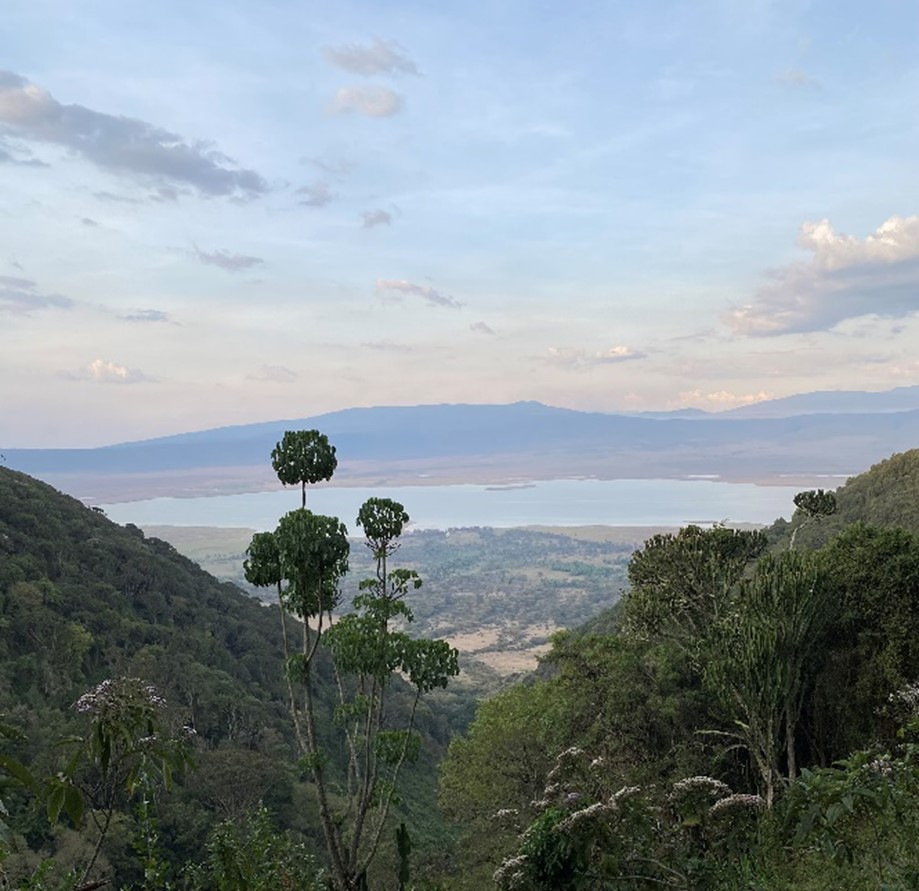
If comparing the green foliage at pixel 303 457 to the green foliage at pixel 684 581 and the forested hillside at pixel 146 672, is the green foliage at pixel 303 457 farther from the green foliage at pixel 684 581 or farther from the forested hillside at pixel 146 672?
the forested hillside at pixel 146 672

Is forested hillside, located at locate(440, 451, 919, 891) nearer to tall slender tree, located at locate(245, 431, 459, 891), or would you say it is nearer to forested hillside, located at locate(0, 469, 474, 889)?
tall slender tree, located at locate(245, 431, 459, 891)

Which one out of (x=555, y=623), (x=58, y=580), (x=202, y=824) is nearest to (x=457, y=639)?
(x=555, y=623)

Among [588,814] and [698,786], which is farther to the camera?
[698,786]

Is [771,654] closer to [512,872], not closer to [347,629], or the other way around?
[512,872]

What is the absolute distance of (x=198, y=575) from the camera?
6103 cm

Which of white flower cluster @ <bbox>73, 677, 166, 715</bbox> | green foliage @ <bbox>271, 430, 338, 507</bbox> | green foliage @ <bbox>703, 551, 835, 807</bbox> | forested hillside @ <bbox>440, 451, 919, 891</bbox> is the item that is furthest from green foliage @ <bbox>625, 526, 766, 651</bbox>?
white flower cluster @ <bbox>73, 677, 166, 715</bbox>

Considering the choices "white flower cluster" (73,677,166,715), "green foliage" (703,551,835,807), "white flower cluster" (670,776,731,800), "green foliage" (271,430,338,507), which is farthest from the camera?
"green foliage" (703,551,835,807)

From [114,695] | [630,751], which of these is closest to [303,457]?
[114,695]

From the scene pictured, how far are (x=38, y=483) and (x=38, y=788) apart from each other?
68192mm

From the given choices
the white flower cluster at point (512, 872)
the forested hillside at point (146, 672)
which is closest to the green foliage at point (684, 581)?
the white flower cluster at point (512, 872)

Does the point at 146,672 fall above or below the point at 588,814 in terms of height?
below

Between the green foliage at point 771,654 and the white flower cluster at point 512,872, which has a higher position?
the green foliage at point 771,654

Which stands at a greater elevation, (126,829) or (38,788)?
(38,788)

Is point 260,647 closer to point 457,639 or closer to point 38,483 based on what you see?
point 38,483
